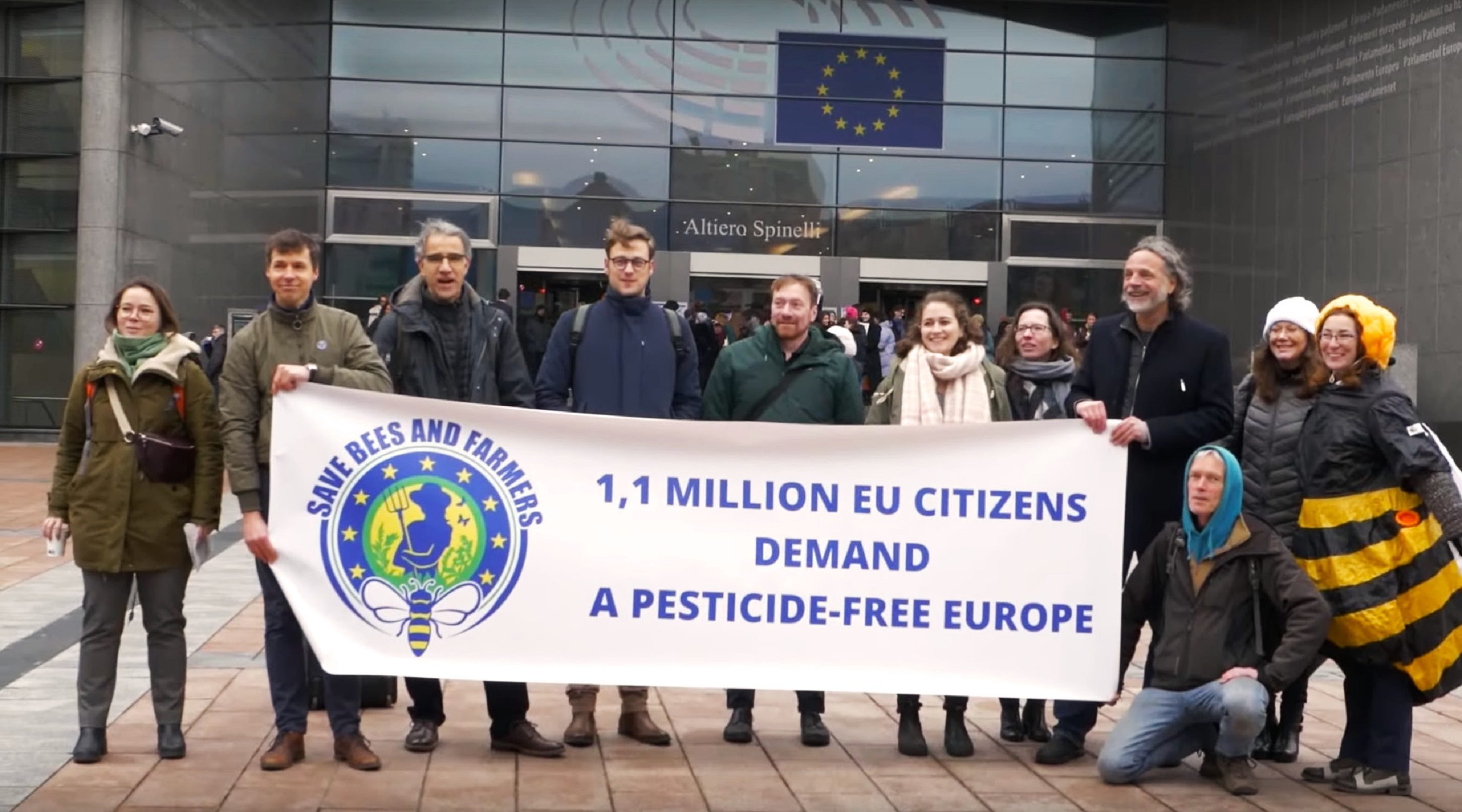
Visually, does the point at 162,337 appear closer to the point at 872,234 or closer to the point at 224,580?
the point at 224,580

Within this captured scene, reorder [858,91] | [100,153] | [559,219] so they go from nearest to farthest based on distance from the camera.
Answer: [100,153] < [559,219] < [858,91]

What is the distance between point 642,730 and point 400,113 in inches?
1018

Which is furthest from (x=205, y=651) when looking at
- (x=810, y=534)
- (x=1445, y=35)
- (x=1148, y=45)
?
(x=1148, y=45)

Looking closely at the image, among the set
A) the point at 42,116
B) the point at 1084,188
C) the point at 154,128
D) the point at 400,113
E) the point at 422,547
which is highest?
the point at 400,113

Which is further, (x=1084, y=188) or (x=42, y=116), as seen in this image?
(x=1084, y=188)

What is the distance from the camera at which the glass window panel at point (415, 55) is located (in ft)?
102

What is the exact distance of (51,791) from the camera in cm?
574

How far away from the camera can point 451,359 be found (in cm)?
654

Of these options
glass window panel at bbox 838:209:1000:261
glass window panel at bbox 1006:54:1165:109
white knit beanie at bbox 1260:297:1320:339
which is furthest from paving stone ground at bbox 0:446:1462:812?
glass window panel at bbox 1006:54:1165:109

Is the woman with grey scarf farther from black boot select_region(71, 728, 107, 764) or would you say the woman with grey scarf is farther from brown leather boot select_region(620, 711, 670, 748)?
black boot select_region(71, 728, 107, 764)

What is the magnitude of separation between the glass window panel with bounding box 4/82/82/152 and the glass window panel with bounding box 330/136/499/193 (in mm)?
6398

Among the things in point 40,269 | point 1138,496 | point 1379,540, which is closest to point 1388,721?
point 1379,540

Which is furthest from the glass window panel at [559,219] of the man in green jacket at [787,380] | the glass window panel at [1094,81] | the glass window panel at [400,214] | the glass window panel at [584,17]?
the man in green jacket at [787,380]

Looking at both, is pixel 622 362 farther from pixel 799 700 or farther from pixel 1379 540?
pixel 1379 540
